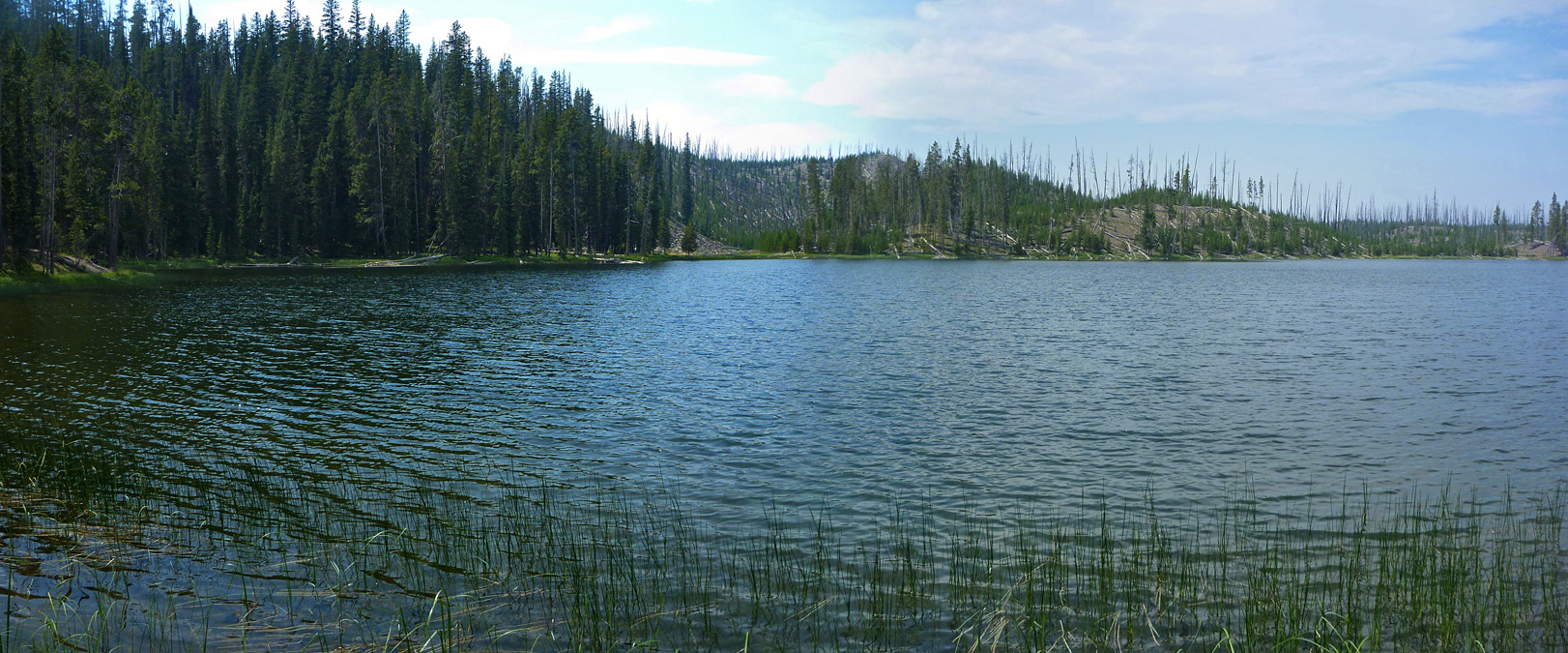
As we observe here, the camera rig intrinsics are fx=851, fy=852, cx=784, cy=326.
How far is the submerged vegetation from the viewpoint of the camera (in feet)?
30.0

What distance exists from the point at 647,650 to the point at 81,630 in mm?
5865

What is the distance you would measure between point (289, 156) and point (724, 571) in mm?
116074

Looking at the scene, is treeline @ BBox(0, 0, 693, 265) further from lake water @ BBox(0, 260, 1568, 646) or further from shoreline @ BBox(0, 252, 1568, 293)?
lake water @ BBox(0, 260, 1568, 646)

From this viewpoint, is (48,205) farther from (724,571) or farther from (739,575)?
(739,575)

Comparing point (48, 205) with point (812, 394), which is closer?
point (812, 394)

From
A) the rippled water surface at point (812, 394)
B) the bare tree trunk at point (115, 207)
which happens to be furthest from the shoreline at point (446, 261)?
the rippled water surface at point (812, 394)

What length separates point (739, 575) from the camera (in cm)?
1115

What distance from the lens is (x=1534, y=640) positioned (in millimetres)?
9133

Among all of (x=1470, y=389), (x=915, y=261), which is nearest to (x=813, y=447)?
(x=1470, y=389)

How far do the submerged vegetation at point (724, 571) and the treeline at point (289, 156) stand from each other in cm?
6081

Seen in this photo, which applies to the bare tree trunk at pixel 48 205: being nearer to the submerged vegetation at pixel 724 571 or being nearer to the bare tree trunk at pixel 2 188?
the bare tree trunk at pixel 2 188

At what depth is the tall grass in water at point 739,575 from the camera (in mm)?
9109

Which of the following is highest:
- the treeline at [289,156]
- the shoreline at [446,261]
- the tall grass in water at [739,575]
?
the treeline at [289,156]

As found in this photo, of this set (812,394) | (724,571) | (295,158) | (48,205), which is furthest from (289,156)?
(724,571)
